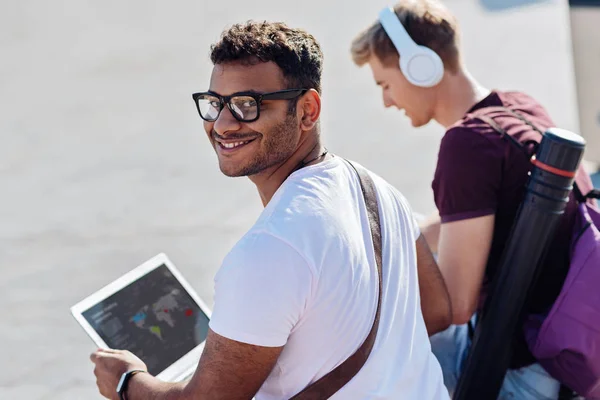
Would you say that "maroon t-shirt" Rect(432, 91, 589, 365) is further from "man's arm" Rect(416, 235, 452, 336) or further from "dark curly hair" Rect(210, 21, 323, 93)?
"dark curly hair" Rect(210, 21, 323, 93)

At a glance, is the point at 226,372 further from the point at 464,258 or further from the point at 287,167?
the point at 464,258

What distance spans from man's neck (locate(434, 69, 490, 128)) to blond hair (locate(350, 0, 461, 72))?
0.04 meters

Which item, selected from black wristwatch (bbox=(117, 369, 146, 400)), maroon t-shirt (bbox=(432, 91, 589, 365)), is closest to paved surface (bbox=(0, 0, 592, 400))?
black wristwatch (bbox=(117, 369, 146, 400))

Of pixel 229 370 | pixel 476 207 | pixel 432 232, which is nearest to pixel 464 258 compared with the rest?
pixel 476 207

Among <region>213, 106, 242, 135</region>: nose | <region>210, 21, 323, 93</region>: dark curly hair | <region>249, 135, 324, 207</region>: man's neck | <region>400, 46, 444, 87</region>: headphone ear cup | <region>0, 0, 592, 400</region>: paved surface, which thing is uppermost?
<region>210, 21, 323, 93</region>: dark curly hair

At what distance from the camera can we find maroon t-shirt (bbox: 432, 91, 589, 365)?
2307 mm

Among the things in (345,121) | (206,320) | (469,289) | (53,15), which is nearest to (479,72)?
(345,121)

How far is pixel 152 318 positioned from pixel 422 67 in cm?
121

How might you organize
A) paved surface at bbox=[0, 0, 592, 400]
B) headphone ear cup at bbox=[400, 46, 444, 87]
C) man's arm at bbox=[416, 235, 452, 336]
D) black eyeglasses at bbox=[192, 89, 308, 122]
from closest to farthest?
black eyeglasses at bbox=[192, 89, 308, 122]
man's arm at bbox=[416, 235, 452, 336]
headphone ear cup at bbox=[400, 46, 444, 87]
paved surface at bbox=[0, 0, 592, 400]

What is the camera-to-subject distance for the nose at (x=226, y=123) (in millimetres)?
1800

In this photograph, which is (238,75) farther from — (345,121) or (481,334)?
(345,121)

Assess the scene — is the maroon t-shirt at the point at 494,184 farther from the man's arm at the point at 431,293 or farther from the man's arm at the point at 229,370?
the man's arm at the point at 229,370

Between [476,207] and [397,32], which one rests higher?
[397,32]

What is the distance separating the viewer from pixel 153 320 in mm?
2102
